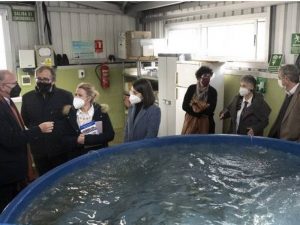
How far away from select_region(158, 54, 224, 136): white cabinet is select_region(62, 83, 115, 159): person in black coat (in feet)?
5.71

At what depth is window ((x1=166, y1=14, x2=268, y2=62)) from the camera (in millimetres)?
3902

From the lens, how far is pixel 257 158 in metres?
2.67

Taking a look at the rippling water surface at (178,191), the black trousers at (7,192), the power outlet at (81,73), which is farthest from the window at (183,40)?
the black trousers at (7,192)

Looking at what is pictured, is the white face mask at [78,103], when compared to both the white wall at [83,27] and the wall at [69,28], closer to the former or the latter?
the wall at [69,28]

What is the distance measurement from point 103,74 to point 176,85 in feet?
6.38

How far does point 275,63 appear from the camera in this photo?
11.7 ft

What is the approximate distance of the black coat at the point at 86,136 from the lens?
262 cm

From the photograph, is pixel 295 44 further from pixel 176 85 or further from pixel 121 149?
pixel 121 149

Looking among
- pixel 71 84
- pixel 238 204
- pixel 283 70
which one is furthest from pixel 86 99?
pixel 71 84

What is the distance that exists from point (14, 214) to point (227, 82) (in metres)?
3.18

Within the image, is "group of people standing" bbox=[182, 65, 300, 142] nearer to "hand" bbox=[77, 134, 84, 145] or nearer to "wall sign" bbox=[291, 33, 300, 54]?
"wall sign" bbox=[291, 33, 300, 54]

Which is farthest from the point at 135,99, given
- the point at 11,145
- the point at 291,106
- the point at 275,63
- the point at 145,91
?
the point at 275,63

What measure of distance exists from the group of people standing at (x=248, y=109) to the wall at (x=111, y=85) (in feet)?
7.05

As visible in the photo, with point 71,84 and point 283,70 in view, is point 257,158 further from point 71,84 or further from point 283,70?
point 71,84
